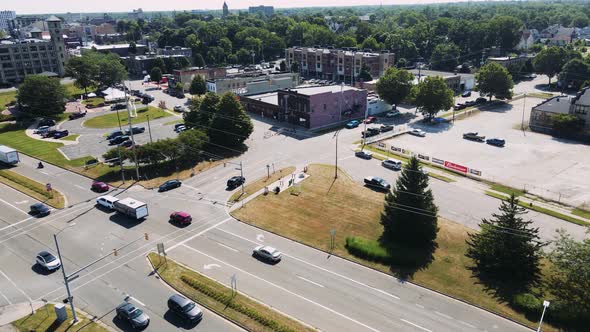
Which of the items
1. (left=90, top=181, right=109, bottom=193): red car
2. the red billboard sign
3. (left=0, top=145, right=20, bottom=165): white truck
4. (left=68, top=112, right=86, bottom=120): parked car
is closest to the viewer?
(left=90, top=181, right=109, bottom=193): red car

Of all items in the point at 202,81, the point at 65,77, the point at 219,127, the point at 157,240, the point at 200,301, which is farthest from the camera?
the point at 65,77

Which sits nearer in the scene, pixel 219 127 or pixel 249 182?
pixel 249 182

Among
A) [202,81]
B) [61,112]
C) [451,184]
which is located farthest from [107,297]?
[202,81]

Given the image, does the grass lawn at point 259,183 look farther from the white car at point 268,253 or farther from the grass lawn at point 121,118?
the grass lawn at point 121,118

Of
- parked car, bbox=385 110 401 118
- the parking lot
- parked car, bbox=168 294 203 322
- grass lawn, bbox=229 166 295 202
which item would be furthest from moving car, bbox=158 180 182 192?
parked car, bbox=385 110 401 118

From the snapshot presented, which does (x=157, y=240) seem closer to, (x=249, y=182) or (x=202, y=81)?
(x=249, y=182)

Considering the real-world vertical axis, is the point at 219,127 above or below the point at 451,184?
above

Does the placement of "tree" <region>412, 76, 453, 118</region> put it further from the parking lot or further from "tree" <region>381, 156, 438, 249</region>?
"tree" <region>381, 156, 438, 249</region>
